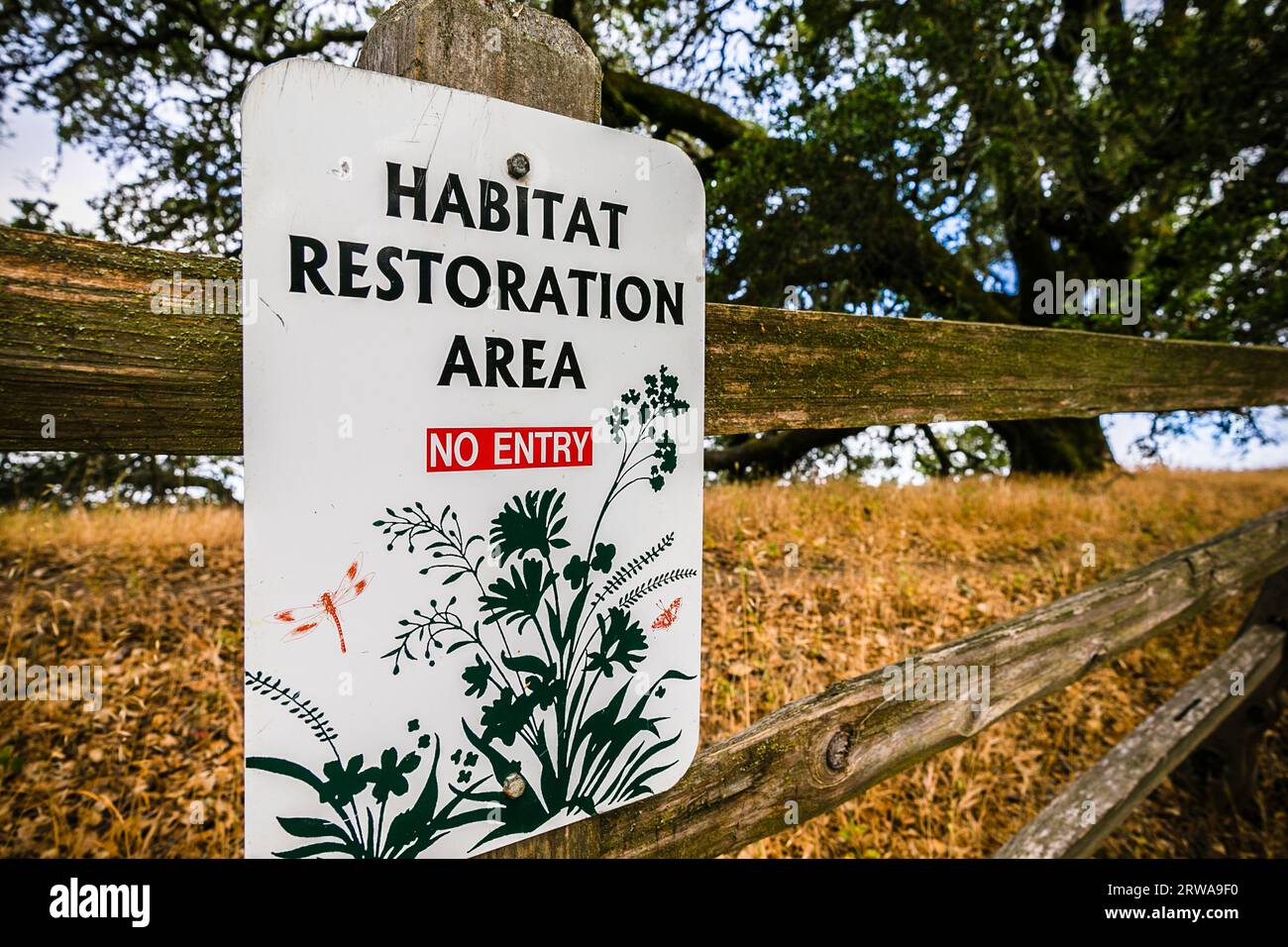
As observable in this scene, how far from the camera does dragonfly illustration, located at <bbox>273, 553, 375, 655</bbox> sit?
85 cm

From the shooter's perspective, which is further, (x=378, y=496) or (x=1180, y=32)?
(x=1180, y=32)

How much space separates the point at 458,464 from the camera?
0.94m

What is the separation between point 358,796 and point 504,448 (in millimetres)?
498

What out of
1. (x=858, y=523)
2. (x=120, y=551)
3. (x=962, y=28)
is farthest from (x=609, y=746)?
(x=962, y=28)

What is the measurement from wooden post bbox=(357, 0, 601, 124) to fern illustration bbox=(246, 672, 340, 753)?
0.74 m

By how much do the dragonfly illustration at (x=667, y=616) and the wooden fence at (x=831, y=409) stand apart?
279mm

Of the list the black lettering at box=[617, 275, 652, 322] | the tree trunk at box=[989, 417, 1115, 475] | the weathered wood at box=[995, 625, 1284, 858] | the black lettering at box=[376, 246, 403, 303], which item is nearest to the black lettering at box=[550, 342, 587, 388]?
the black lettering at box=[617, 275, 652, 322]

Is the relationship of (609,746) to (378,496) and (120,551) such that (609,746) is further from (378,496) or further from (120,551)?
(120,551)

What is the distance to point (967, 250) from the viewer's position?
7.50m

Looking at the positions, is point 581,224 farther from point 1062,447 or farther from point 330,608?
point 1062,447

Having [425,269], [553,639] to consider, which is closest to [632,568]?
[553,639]

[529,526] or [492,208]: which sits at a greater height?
[492,208]

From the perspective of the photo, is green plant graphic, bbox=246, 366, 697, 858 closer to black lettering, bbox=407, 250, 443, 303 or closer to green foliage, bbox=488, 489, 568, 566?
green foliage, bbox=488, 489, 568, 566
